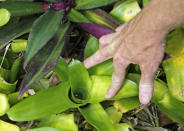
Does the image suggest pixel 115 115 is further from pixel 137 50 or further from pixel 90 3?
pixel 90 3

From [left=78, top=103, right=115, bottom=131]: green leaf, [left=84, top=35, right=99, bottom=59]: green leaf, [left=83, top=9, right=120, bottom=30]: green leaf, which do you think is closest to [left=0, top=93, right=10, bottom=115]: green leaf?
[left=78, top=103, right=115, bottom=131]: green leaf

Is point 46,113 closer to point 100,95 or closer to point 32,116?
point 32,116

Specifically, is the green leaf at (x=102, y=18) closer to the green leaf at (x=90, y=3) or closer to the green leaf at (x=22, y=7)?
the green leaf at (x=90, y=3)

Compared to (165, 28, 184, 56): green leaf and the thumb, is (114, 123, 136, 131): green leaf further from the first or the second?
(165, 28, 184, 56): green leaf

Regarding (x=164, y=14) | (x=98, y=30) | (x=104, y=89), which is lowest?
(x=104, y=89)

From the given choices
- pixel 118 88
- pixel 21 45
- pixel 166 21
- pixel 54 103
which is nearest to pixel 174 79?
pixel 118 88

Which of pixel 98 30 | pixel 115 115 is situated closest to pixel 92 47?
pixel 98 30

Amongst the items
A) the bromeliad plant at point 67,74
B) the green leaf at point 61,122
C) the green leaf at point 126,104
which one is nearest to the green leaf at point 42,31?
the bromeliad plant at point 67,74
